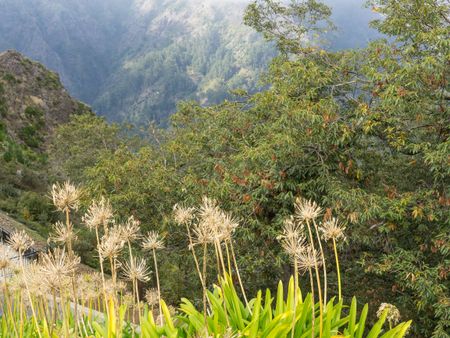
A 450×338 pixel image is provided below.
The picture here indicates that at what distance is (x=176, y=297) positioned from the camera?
1580 centimetres

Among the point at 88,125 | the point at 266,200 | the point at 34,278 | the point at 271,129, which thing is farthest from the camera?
the point at 88,125

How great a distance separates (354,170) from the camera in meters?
8.84

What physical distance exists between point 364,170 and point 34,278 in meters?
7.32

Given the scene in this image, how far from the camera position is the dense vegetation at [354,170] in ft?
25.2

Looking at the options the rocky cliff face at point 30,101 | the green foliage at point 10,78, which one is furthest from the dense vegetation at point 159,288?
the green foliage at point 10,78

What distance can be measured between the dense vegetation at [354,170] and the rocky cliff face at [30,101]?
3779 centimetres

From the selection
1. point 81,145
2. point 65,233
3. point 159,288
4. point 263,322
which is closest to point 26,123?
point 81,145

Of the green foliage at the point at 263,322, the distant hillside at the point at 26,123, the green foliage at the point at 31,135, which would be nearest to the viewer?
the green foliage at the point at 263,322

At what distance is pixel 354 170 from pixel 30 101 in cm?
5363

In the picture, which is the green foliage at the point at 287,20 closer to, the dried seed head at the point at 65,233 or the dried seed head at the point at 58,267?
the dried seed head at the point at 65,233

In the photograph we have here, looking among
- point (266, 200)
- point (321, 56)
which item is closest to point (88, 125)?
point (321, 56)

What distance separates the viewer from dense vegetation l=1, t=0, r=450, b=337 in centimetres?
769

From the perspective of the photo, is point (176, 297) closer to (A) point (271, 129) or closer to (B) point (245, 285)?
(B) point (245, 285)

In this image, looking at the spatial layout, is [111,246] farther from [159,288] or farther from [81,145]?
[81,145]
